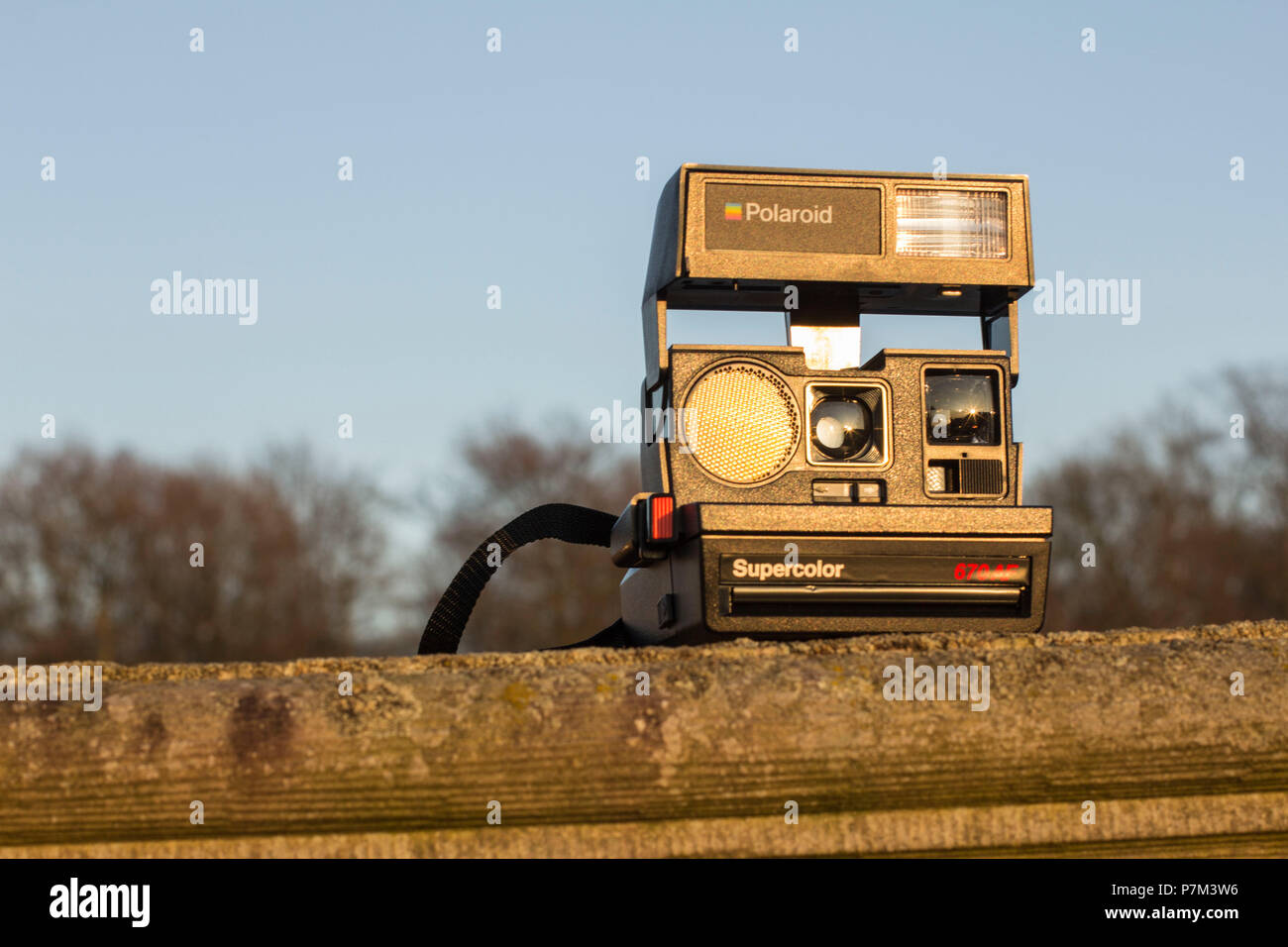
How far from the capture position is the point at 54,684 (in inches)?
72.9

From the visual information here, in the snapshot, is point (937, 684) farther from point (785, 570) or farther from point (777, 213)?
point (777, 213)

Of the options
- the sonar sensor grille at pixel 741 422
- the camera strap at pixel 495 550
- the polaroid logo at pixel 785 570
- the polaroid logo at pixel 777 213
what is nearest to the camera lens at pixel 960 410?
the sonar sensor grille at pixel 741 422

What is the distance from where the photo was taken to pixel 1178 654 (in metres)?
2.04

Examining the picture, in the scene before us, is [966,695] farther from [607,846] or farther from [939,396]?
[939,396]

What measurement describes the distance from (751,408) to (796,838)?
2520 millimetres

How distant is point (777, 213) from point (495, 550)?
55.1 inches

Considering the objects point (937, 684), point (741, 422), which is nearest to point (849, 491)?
point (741, 422)

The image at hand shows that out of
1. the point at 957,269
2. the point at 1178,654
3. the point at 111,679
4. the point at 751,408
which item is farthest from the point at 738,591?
the point at 111,679

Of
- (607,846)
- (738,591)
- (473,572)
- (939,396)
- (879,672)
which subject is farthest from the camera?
(939,396)

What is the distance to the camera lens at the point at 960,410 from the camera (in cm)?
445

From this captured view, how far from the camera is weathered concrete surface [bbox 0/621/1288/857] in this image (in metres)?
1.76
